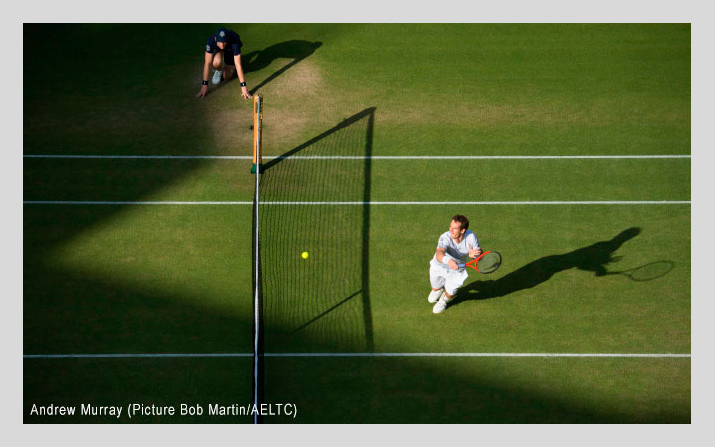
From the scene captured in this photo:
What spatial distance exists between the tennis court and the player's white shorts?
1.78 feet

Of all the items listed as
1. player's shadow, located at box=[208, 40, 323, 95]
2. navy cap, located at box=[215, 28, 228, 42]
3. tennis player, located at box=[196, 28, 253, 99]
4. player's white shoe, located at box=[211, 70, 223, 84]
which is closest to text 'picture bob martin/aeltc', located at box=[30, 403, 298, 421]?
tennis player, located at box=[196, 28, 253, 99]

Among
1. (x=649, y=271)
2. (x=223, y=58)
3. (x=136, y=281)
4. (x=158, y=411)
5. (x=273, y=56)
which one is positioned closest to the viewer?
(x=158, y=411)

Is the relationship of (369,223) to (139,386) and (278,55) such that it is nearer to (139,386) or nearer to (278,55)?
(139,386)

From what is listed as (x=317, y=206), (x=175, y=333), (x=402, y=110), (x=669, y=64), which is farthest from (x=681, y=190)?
(x=175, y=333)

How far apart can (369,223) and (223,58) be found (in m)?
4.44

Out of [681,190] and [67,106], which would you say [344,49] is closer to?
[67,106]

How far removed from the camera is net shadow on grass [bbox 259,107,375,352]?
10.5 meters

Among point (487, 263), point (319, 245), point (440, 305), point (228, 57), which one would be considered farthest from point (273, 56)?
point (487, 263)

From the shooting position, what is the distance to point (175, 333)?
410 inches

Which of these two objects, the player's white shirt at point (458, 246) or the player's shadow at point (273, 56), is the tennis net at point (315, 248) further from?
the player's shadow at point (273, 56)

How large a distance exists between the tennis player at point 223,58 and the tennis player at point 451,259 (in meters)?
5.44

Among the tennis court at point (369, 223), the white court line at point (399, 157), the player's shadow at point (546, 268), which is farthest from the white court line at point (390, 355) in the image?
the white court line at point (399, 157)

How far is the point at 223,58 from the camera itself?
1384cm

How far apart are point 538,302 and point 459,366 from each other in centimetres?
160
